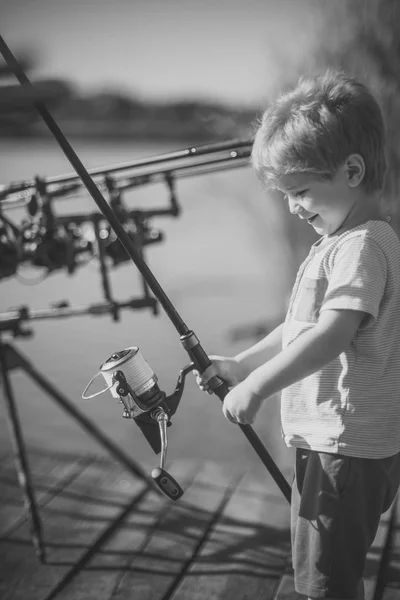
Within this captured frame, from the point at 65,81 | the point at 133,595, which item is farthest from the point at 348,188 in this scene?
the point at 133,595

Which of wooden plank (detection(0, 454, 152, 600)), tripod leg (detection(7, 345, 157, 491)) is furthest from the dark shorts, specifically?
tripod leg (detection(7, 345, 157, 491))

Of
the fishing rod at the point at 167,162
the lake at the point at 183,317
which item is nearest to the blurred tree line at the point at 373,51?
the lake at the point at 183,317

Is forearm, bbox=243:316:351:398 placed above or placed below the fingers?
above

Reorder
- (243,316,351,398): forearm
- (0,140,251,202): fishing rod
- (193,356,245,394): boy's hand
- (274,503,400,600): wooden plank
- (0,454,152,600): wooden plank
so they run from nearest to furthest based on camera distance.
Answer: (243,316,351,398): forearm, (193,356,245,394): boy's hand, (0,140,251,202): fishing rod, (274,503,400,600): wooden plank, (0,454,152,600): wooden plank

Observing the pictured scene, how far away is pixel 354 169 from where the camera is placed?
1.26 m

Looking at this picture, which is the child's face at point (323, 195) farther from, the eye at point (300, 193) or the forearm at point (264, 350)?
the forearm at point (264, 350)

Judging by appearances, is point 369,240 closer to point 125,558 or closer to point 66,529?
point 125,558

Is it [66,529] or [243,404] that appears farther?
[66,529]

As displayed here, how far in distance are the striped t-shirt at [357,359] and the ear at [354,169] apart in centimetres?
8

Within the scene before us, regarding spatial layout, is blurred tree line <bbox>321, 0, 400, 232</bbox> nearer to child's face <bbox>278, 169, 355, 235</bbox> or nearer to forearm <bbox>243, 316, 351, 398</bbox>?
child's face <bbox>278, 169, 355, 235</bbox>

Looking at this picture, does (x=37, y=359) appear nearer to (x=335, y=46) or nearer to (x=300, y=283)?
(x=335, y=46)

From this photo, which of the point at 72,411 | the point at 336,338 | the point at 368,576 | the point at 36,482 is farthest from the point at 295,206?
the point at 36,482

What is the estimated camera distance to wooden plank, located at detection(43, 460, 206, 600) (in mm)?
1937

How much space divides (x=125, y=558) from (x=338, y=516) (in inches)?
38.9
